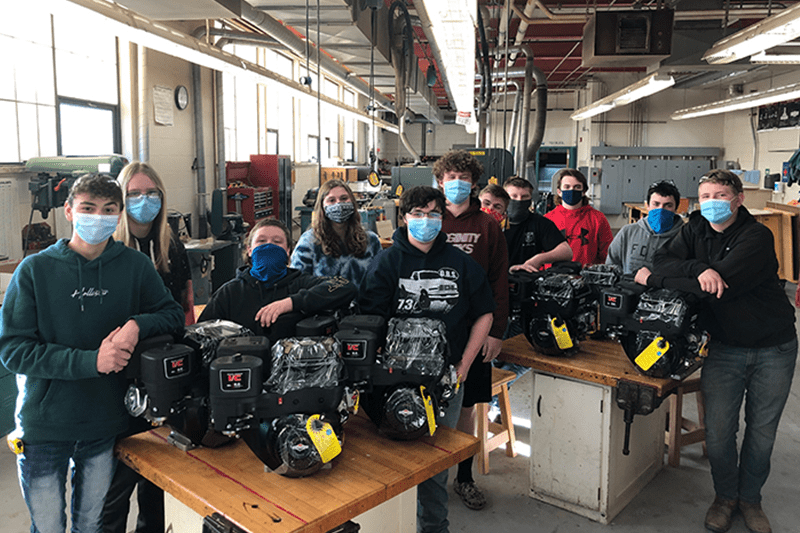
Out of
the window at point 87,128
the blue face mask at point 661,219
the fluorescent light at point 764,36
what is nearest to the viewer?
the blue face mask at point 661,219

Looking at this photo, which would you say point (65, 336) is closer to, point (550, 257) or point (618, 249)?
point (550, 257)

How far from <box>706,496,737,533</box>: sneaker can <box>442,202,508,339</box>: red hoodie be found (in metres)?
1.23

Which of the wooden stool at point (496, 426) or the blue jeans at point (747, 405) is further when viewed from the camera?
the wooden stool at point (496, 426)

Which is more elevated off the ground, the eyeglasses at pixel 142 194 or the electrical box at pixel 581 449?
the eyeglasses at pixel 142 194

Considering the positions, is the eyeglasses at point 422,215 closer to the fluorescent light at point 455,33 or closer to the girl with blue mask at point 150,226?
the girl with blue mask at point 150,226

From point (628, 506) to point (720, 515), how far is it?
0.38m

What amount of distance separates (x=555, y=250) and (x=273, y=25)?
3625 mm

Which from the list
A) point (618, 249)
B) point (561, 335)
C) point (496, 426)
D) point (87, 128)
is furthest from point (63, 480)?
point (87, 128)

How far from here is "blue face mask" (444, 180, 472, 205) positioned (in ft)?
8.41

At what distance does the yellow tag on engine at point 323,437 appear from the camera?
1.48 metres

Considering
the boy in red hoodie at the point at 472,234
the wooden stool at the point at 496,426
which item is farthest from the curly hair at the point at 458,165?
the wooden stool at the point at 496,426

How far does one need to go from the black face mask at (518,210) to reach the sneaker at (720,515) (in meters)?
1.57

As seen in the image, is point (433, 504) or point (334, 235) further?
point (334, 235)

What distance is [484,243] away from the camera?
2.61 metres
